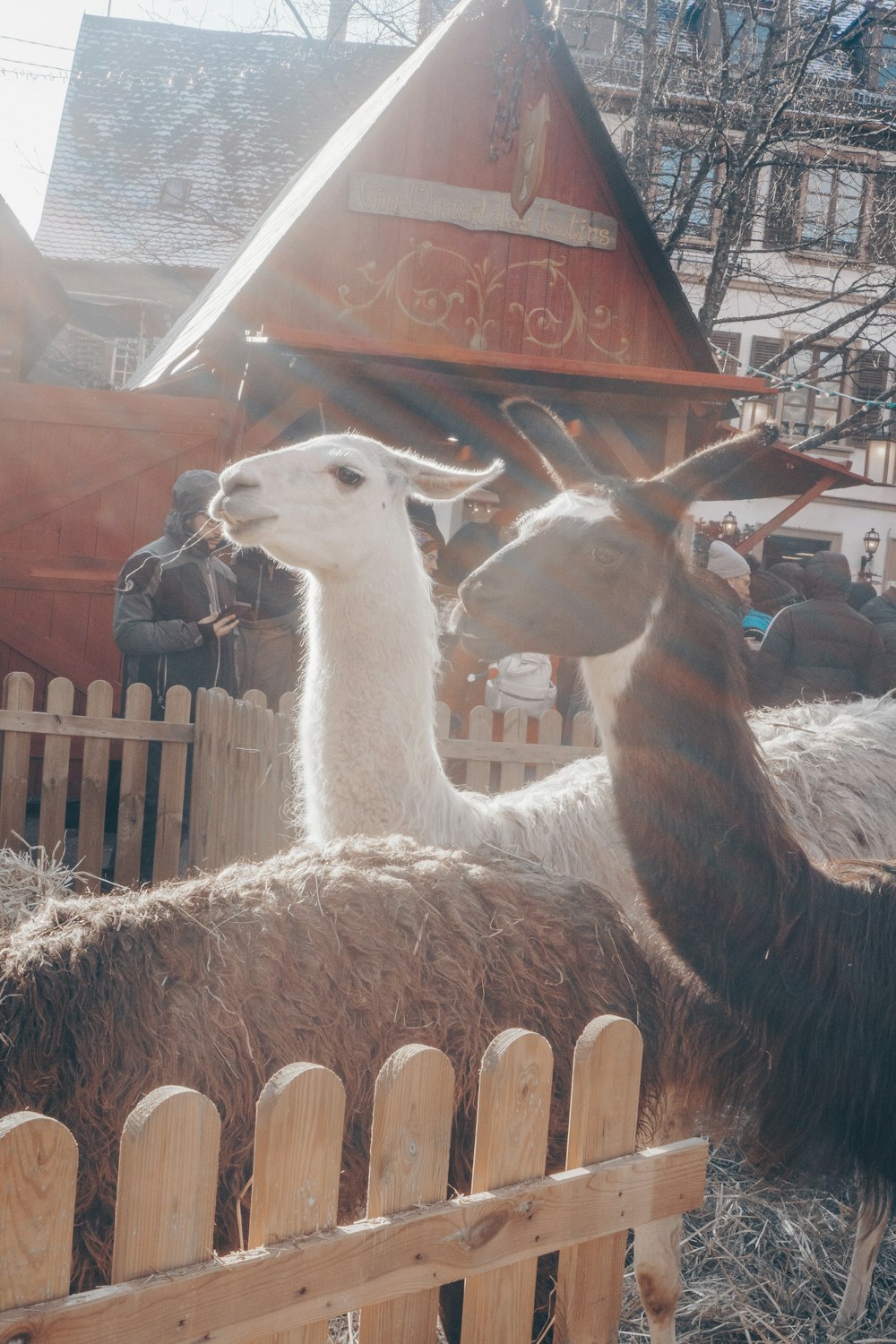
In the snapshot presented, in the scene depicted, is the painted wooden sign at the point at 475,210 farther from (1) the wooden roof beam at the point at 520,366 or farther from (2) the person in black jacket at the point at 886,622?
(2) the person in black jacket at the point at 886,622

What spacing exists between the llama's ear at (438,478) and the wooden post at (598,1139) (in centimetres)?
241

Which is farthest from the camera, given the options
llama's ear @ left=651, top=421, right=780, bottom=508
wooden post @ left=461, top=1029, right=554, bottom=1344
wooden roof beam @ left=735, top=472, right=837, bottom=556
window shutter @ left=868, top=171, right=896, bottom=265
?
window shutter @ left=868, top=171, right=896, bottom=265

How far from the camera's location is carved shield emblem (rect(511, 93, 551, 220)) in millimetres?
10359

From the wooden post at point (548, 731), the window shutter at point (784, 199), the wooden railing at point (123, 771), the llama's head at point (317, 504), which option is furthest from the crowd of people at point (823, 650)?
the window shutter at point (784, 199)

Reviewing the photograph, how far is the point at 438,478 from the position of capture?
13.4 ft

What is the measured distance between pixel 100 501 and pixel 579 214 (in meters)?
5.30

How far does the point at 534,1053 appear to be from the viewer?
183cm

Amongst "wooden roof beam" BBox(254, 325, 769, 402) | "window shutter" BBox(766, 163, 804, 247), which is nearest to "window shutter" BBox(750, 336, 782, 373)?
"window shutter" BBox(766, 163, 804, 247)

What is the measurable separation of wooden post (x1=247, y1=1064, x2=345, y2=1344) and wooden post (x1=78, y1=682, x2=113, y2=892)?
451 centimetres

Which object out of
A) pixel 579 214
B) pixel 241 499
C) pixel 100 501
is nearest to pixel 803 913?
pixel 241 499

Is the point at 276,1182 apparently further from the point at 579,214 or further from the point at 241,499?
the point at 579,214

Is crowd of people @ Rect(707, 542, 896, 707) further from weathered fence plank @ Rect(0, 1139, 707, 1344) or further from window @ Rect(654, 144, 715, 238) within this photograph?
window @ Rect(654, 144, 715, 238)

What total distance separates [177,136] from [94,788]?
23.0 metres

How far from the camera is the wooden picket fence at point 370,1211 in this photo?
140 centimetres
